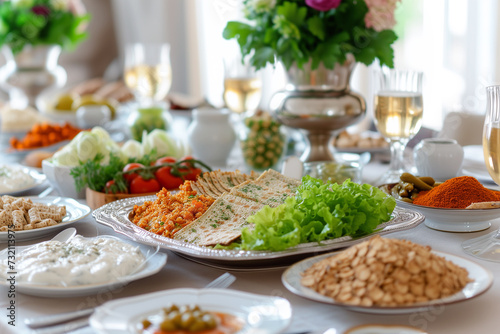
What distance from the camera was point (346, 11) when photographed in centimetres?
201

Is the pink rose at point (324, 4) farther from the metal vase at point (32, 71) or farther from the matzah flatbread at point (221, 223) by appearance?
the metal vase at point (32, 71)

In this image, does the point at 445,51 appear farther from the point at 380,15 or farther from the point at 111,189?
the point at 111,189

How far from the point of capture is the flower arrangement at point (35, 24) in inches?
148

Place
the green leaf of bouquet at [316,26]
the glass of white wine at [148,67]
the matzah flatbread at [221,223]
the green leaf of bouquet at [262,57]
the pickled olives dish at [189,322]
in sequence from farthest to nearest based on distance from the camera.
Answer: the glass of white wine at [148,67] < the green leaf of bouquet at [262,57] < the green leaf of bouquet at [316,26] < the matzah flatbread at [221,223] < the pickled olives dish at [189,322]

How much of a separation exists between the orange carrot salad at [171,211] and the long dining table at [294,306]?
0.07 metres

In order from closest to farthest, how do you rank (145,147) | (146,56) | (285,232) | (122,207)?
(285,232), (122,207), (145,147), (146,56)

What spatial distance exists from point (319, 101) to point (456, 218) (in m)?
0.85

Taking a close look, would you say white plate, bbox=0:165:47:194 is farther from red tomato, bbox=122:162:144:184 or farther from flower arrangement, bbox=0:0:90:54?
flower arrangement, bbox=0:0:90:54

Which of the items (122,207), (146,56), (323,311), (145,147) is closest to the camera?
(323,311)

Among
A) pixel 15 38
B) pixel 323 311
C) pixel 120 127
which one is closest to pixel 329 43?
pixel 323 311

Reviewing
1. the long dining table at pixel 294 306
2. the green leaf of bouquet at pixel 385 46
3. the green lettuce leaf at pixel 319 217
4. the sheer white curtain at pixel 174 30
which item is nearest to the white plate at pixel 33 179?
the long dining table at pixel 294 306

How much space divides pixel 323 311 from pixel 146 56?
98.3 inches

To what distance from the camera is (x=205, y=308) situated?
923 mm

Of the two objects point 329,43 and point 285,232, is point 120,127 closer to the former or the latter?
point 329,43
